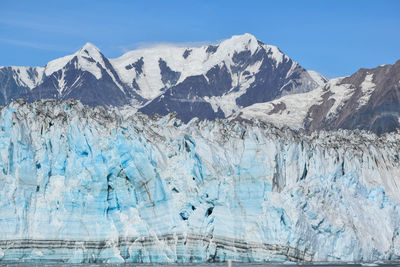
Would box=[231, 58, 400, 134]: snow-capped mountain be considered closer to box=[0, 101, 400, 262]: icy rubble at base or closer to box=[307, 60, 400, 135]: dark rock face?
box=[307, 60, 400, 135]: dark rock face

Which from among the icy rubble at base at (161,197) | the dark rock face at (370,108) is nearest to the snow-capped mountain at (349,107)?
the dark rock face at (370,108)

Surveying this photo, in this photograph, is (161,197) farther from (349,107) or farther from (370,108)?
(349,107)

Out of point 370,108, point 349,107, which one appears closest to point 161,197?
point 370,108

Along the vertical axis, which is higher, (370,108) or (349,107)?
(349,107)

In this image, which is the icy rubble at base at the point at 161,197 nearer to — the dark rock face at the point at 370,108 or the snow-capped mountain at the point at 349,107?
the dark rock face at the point at 370,108

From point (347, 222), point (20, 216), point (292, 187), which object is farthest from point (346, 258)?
point (20, 216)

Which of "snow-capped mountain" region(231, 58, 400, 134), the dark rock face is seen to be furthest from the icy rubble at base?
"snow-capped mountain" region(231, 58, 400, 134)
